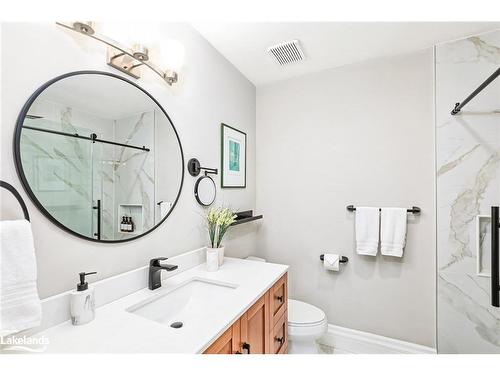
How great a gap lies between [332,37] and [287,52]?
32cm

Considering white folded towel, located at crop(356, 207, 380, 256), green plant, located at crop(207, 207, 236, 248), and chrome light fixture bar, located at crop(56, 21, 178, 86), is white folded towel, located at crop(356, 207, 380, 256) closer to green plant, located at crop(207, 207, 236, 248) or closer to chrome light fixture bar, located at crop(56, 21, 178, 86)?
green plant, located at crop(207, 207, 236, 248)

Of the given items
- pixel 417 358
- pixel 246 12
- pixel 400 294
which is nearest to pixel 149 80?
pixel 246 12

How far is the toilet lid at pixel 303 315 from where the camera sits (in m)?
1.58

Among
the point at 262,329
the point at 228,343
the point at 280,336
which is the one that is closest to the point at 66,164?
the point at 228,343

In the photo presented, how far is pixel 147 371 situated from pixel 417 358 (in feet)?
2.78

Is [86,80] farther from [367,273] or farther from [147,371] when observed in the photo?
[367,273]

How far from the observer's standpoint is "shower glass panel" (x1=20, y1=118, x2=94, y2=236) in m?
0.78

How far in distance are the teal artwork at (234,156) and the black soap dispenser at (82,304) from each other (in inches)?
48.6

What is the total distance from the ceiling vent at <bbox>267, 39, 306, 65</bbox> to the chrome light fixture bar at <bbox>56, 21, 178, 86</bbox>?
0.91 meters

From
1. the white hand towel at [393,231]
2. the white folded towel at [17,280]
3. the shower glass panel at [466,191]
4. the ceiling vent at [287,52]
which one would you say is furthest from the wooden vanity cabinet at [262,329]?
the ceiling vent at [287,52]

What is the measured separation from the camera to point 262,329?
1.16 metres

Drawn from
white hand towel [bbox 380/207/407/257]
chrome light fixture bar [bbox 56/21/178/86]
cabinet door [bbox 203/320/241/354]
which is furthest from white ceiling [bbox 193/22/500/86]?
cabinet door [bbox 203/320/241/354]

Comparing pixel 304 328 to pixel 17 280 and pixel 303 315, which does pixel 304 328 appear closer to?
pixel 303 315

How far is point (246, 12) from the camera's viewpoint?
0.89 metres
